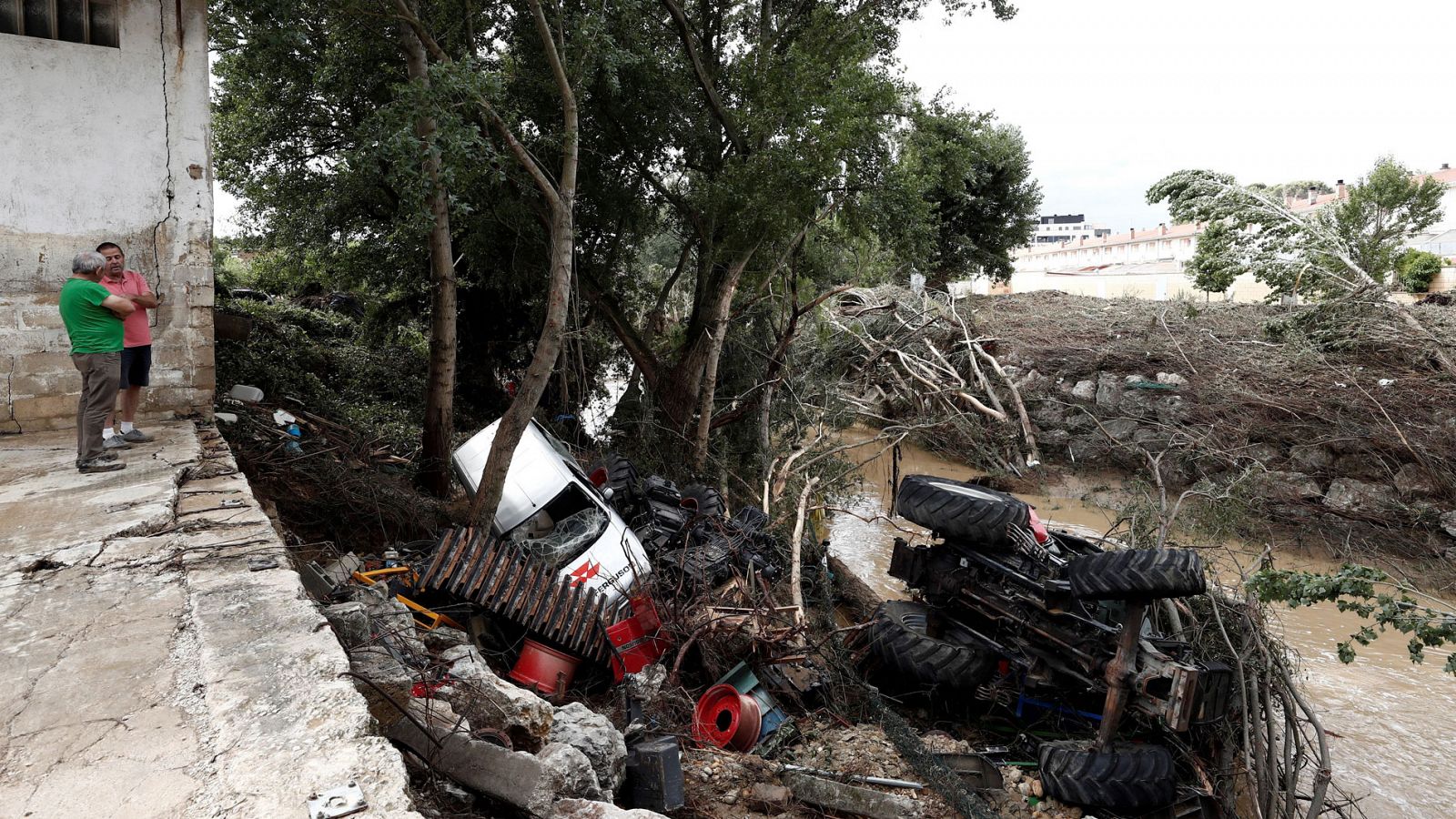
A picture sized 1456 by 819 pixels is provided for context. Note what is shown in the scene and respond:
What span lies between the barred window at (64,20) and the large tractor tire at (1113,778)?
9180 millimetres

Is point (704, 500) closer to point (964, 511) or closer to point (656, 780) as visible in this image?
point (964, 511)

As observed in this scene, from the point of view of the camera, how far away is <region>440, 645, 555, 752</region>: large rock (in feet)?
12.6

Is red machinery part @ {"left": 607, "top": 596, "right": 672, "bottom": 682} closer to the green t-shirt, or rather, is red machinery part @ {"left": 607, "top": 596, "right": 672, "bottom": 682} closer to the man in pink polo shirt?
the man in pink polo shirt

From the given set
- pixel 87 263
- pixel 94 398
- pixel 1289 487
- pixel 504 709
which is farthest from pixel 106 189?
pixel 1289 487

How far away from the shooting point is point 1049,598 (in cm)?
638

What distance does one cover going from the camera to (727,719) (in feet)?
19.4

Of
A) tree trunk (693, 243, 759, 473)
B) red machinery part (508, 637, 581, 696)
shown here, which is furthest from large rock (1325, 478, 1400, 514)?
red machinery part (508, 637, 581, 696)

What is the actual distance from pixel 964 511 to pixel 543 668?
361 centimetres

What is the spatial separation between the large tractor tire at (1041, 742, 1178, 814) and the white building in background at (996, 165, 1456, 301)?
51.7 feet

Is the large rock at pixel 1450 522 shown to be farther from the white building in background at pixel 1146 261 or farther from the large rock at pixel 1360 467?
the white building in background at pixel 1146 261

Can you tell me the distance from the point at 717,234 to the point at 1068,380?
10.1 metres

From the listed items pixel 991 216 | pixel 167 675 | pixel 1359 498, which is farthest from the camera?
pixel 991 216

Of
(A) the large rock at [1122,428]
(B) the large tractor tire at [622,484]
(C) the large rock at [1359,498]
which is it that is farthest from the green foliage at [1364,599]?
(A) the large rock at [1122,428]

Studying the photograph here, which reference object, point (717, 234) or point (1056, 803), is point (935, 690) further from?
point (717, 234)
